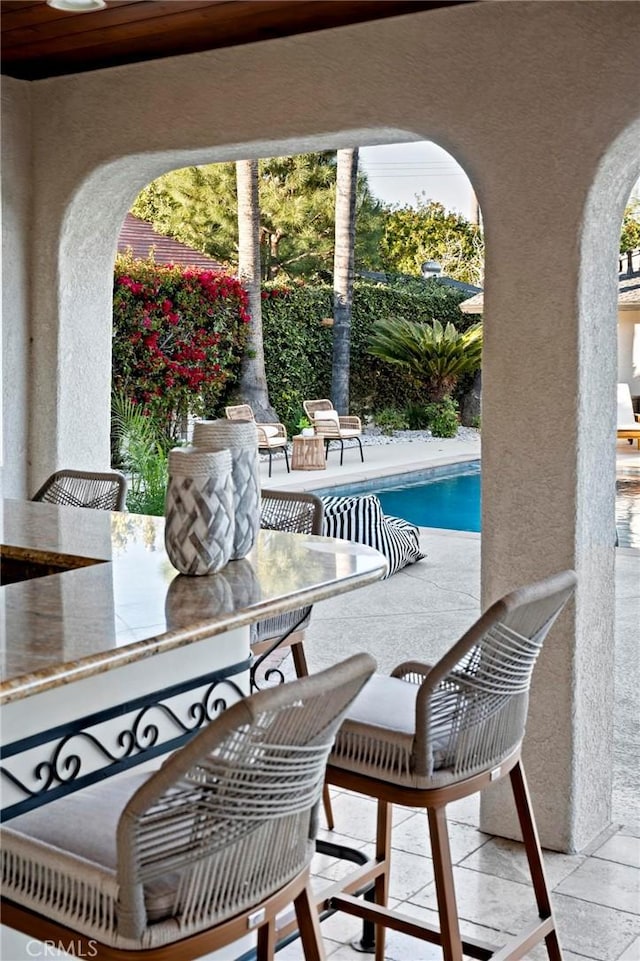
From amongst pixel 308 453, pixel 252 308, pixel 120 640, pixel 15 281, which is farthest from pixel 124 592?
pixel 252 308

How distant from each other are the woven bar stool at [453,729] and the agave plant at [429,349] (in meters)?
15.4

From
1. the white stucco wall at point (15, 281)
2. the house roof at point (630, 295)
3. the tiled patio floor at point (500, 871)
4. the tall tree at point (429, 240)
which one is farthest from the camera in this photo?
the tall tree at point (429, 240)

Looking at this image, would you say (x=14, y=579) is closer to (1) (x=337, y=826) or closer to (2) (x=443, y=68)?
(1) (x=337, y=826)

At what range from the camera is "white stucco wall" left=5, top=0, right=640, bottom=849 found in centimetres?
312

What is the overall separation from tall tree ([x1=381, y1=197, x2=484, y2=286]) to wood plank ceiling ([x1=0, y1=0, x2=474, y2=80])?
811 inches

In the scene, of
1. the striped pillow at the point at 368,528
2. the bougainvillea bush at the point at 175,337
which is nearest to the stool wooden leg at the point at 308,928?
the striped pillow at the point at 368,528

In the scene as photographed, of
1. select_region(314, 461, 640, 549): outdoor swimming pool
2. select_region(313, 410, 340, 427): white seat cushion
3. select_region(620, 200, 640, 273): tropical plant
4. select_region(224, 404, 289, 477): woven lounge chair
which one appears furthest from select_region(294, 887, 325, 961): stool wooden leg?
select_region(620, 200, 640, 273): tropical plant

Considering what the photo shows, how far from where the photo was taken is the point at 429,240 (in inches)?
973

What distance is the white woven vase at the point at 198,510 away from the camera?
217cm

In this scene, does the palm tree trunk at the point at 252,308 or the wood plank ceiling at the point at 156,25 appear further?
the palm tree trunk at the point at 252,308

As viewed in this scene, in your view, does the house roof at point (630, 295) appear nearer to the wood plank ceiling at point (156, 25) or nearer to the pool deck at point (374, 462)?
the pool deck at point (374, 462)

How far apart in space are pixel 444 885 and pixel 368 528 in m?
5.61

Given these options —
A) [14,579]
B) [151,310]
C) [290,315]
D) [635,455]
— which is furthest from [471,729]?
[290,315]

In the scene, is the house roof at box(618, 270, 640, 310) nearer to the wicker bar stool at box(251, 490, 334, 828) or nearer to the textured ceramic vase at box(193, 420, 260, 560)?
the wicker bar stool at box(251, 490, 334, 828)
